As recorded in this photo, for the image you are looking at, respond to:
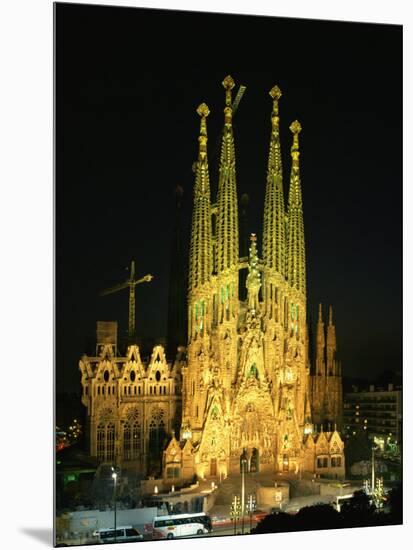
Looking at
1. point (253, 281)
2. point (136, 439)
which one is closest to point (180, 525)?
point (136, 439)

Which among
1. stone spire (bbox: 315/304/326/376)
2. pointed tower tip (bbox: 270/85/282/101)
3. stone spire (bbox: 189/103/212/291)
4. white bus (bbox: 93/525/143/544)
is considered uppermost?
pointed tower tip (bbox: 270/85/282/101)

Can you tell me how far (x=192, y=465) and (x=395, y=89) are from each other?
167 inches

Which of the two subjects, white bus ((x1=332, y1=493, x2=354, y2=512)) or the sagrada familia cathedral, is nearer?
the sagrada familia cathedral

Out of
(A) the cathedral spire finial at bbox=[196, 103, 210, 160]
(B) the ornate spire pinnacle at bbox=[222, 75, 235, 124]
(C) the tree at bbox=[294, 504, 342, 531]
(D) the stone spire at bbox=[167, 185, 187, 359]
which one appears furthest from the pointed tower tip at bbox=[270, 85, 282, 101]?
(C) the tree at bbox=[294, 504, 342, 531]

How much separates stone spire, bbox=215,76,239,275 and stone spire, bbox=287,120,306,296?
612 mm

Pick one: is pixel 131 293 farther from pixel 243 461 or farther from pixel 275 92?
pixel 275 92

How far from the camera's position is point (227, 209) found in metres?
10.5

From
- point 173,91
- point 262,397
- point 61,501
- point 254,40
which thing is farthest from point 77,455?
point 254,40

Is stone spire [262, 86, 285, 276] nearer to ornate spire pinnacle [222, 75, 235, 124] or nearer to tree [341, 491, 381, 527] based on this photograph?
ornate spire pinnacle [222, 75, 235, 124]

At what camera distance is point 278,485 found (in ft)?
34.2

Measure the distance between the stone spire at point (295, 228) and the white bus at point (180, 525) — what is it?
2.45m

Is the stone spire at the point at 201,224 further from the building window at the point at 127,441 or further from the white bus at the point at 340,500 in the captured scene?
the white bus at the point at 340,500

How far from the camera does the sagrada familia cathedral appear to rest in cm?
1000

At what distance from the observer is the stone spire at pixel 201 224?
10.4m
